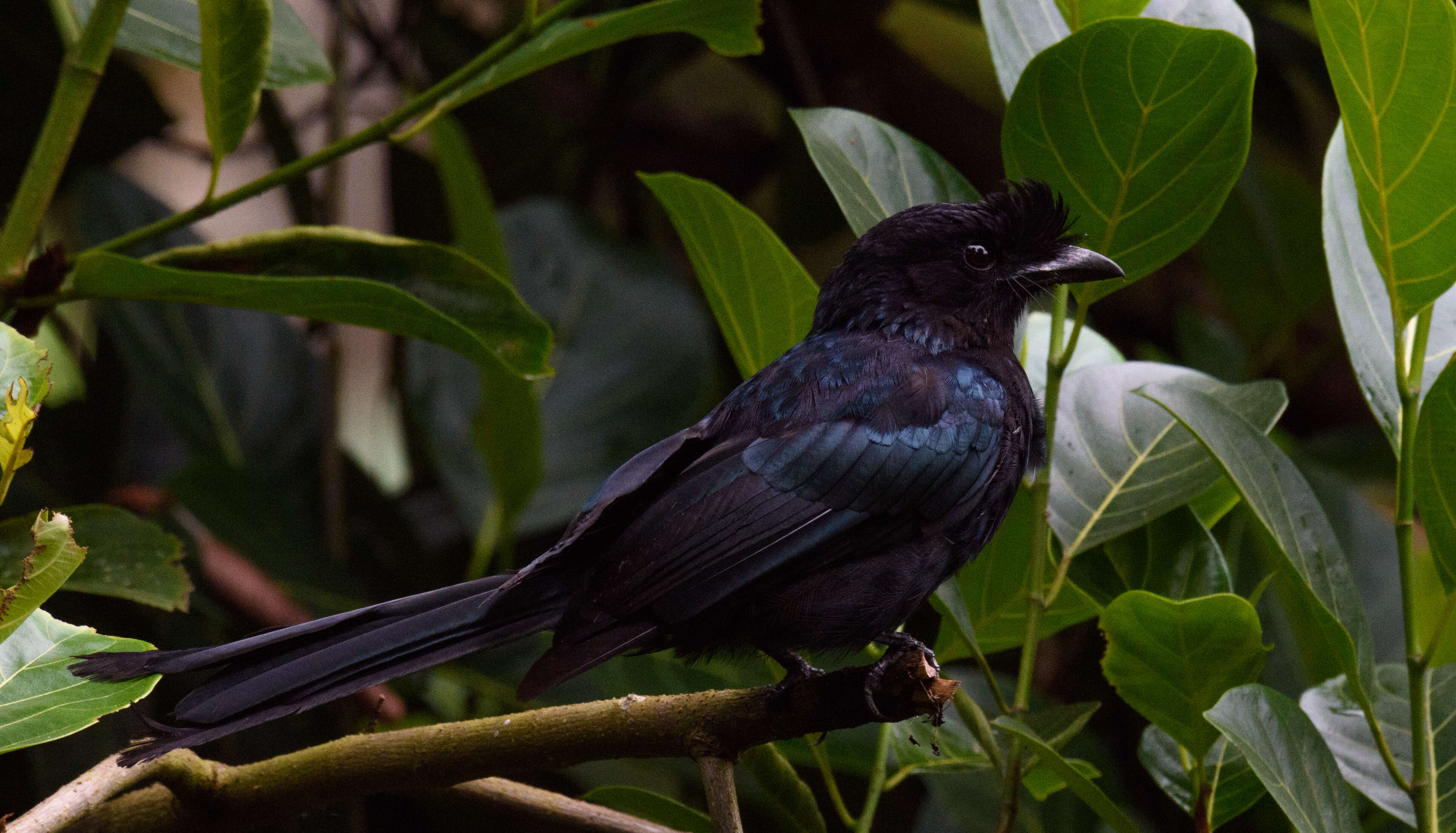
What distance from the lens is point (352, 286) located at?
1.51 m

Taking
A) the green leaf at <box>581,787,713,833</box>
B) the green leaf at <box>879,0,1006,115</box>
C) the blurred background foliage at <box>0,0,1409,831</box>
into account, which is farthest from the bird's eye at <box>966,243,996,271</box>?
the green leaf at <box>879,0,1006,115</box>

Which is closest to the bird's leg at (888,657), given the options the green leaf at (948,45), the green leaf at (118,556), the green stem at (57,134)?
the green leaf at (118,556)

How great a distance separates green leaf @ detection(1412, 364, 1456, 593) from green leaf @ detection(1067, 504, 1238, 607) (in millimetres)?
268

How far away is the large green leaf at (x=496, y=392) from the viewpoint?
7.52 ft

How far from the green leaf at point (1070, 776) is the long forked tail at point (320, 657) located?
610 millimetres

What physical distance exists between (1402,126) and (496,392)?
5.24ft

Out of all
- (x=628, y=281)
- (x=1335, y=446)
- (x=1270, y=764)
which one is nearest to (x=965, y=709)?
(x=1270, y=764)

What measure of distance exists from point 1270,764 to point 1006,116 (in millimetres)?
852

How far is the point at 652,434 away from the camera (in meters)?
2.81

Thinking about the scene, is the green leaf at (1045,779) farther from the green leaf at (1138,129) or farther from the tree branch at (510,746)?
the green leaf at (1138,129)

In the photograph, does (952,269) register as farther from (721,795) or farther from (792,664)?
(721,795)

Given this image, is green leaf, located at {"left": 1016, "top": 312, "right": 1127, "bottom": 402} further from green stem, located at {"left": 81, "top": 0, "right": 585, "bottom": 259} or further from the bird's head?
green stem, located at {"left": 81, "top": 0, "right": 585, "bottom": 259}

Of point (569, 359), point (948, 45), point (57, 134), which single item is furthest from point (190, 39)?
point (948, 45)

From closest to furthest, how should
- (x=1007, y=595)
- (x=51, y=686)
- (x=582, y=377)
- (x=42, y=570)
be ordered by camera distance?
(x=42, y=570), (x=51, y=686), (x=1007, y=595), (x=582, y=377)
